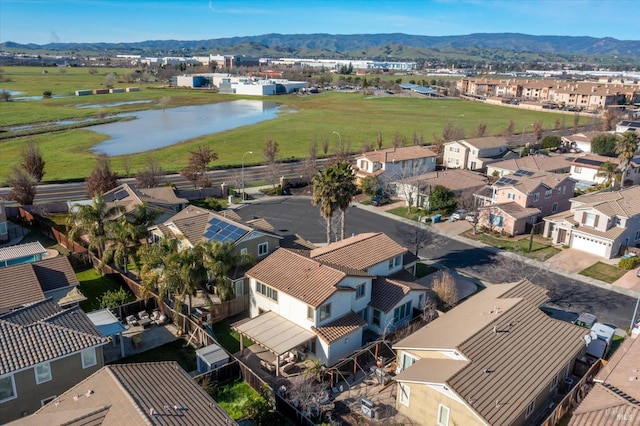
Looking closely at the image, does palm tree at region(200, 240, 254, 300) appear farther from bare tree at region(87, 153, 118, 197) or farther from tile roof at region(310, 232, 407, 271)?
bare tree at region(87, 153, 118, 197)

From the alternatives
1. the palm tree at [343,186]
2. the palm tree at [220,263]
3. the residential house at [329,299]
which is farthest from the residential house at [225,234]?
the palm tree at [343,186]

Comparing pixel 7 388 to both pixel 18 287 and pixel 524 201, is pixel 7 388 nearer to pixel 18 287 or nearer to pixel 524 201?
pixel 18 287

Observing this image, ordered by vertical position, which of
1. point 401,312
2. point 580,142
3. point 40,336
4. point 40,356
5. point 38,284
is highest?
point 580,142

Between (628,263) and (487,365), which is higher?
(487,365)

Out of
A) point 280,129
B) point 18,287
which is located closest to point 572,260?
point 18,287

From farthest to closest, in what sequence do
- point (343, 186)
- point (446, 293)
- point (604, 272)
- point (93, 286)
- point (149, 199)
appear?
point (149, 199), point (604, 272), point (343, 186), point (93, 286), point (446, 293)

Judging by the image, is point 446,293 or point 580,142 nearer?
point 446,293

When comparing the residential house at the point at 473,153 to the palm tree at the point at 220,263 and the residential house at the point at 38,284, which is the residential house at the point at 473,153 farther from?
the residential house at the point at 38,284

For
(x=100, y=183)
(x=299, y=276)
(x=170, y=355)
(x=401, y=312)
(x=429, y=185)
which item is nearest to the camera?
(x=170, y=355)
